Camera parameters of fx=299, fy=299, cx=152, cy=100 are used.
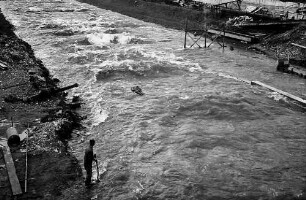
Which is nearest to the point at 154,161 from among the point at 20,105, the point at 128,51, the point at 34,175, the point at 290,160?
the point at 34,175

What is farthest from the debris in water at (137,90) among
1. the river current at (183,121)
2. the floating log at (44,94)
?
the floating log at (44,94)

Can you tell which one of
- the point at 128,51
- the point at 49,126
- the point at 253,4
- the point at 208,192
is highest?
the point at 253,4

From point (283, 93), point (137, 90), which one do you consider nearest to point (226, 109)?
point (283, 93)

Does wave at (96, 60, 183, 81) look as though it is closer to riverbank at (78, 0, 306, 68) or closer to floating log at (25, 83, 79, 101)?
floating log at (25, 83, 79, 101)

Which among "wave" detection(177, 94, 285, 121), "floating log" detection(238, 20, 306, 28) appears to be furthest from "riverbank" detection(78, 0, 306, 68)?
"wave" detection(177, 94, 285, 121)

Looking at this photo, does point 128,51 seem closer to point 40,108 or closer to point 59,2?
point 40,108

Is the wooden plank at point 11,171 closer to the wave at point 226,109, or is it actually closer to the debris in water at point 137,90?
the wave at point 226,109
